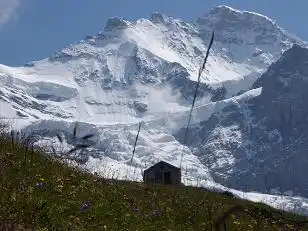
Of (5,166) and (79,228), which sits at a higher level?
(5,166)

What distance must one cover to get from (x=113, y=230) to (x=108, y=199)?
7.91ft

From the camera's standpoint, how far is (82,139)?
32.2 feet

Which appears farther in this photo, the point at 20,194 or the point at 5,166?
the point at 5,166

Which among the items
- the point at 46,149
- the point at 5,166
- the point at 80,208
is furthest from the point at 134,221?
the point at 46,149

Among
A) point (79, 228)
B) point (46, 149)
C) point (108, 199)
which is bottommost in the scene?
point (79, 228)

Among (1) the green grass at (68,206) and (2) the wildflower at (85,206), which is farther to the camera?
(2) the wildflower at (85,206)

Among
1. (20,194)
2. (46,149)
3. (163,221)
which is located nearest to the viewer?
(20,194)

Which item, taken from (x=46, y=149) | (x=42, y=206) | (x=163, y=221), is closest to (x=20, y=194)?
(x=42, y=206)

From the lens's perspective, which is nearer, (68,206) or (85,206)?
(68,206)

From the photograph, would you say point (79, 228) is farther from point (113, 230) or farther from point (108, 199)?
point (108, 199)

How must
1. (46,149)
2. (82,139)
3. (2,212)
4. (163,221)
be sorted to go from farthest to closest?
(46,149) → (163,221) → (82,139) → (2,212)

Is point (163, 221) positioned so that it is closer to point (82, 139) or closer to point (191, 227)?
point (191, 227)

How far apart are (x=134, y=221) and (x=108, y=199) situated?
57.4 inches

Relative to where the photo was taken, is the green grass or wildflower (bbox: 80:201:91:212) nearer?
the green grass
